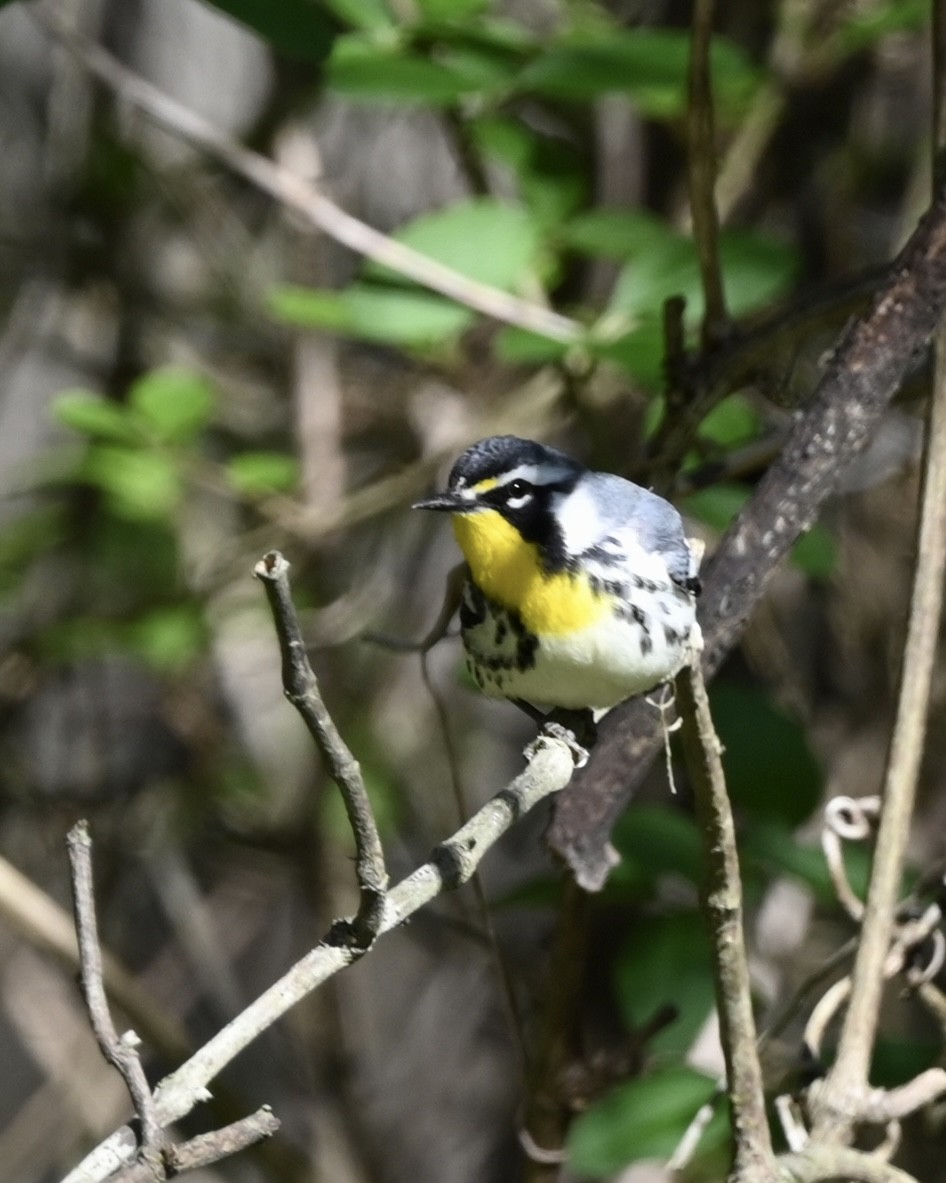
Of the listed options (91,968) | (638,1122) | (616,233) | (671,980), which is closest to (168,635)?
(616,233)

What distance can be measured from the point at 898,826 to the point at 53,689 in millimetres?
1994

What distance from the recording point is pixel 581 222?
188 centimetres

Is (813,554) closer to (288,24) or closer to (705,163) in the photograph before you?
(705,163)

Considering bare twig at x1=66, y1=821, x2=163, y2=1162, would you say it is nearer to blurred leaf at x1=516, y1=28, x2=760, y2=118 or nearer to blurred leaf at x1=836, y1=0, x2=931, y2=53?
blurred leaf at x1=516, y1=28, x2=760, y2=118

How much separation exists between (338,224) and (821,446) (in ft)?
3.01

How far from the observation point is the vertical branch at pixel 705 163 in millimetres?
1589

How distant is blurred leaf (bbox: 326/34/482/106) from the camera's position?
1636 mm

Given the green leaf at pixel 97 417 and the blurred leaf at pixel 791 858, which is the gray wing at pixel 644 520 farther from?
the green leaf at pixel 97 417

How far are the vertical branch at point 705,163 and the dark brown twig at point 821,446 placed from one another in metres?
0.30

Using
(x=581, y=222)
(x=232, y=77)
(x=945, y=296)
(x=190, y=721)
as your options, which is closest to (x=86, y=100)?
(x=232, y=77)

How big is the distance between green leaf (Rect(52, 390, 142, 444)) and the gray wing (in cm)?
86

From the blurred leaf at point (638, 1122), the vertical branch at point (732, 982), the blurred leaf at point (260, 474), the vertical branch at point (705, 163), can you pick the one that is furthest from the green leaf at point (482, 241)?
the blurred leaf at point (638, 1122)

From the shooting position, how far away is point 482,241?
1.84 m

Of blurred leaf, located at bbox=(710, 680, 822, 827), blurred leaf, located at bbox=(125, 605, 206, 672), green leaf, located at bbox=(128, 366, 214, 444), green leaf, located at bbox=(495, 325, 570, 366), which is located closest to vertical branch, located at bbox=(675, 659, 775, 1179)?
blurred leaf, located at bbox=(710, 680, 822, 827)
